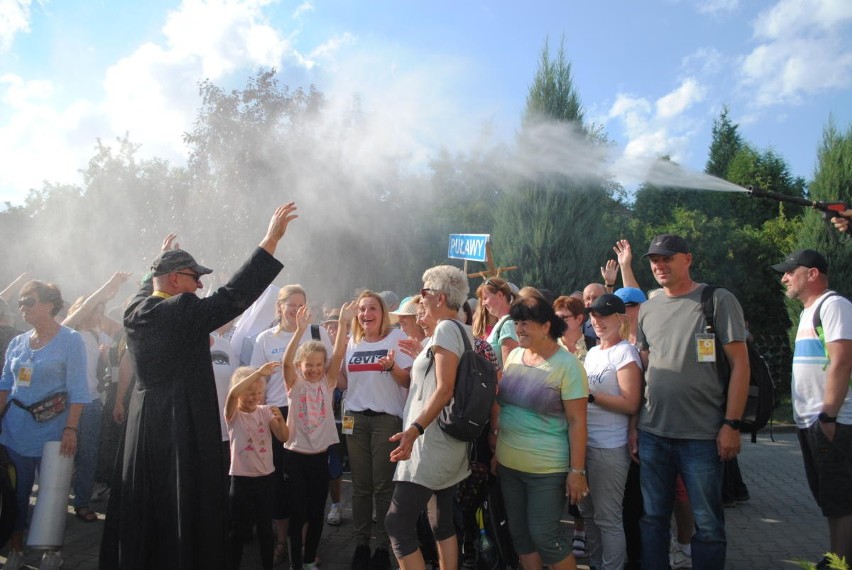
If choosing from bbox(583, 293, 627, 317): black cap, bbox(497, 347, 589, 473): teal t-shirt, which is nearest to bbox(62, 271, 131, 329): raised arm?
bbox(497, 347, 589, 473): teal t-shirt

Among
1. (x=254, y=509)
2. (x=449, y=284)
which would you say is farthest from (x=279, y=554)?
(x=449, y=284)

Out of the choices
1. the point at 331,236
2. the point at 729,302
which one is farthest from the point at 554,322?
the point at 331,236

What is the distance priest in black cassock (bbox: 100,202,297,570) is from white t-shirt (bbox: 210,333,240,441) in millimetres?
1663

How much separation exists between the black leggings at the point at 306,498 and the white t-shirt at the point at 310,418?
0.25ft

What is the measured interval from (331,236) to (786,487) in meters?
12.9

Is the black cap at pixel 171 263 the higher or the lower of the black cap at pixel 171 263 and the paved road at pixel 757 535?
the higher

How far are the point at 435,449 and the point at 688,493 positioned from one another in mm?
1427

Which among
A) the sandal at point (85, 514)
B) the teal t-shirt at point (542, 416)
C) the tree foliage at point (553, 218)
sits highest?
the tree foliage at point (553, 218)

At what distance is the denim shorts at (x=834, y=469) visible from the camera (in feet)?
12.0

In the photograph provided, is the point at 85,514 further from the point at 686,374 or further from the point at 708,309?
the point at 708,309

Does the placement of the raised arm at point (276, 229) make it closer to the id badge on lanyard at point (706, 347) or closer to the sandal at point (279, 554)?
the id badge on lanyard at point (706, 347)

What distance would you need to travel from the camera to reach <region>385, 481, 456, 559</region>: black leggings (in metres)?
3.22

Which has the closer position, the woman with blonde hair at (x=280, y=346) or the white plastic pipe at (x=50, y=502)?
the white plastic pipe at (x=50, y=502)

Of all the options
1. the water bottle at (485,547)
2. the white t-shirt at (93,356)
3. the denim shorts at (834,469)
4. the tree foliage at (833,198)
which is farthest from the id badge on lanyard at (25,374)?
the tree foliage at (833,198)
